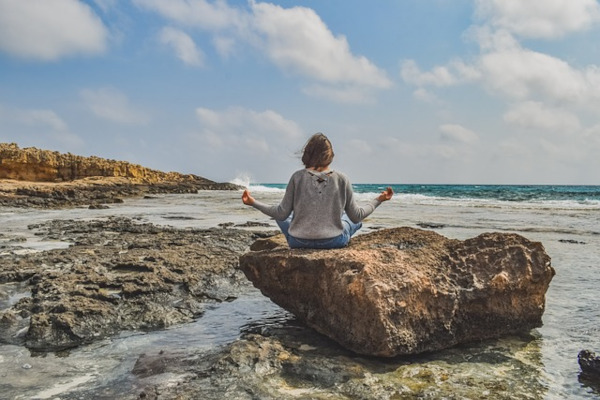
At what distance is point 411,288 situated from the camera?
12.2 ft

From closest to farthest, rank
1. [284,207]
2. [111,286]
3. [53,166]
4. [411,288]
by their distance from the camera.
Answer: [411,288] → [284,207] → [111,286] → [53,166]

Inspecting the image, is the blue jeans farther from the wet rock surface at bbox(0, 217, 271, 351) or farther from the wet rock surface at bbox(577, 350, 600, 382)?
the wet rock surface at bbox(577, 350, 600, 382)

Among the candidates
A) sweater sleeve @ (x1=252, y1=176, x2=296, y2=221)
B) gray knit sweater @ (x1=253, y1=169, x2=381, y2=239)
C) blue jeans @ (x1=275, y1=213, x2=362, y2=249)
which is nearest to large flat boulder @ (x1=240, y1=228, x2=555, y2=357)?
blue jeans @ (x1=275, y1=213, x2=362, y2=249)

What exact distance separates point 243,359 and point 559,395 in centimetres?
209

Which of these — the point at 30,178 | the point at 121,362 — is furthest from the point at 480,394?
the point at 30,178

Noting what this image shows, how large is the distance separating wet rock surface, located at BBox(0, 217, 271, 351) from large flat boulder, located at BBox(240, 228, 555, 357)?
1.14 metres

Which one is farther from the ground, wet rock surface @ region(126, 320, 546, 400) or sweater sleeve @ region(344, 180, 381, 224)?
sweater sleeve @ region(344, 180, 381, 224)

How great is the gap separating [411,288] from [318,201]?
1.21m

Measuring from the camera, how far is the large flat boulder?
361 cm

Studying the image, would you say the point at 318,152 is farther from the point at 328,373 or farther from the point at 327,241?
the point at 328,373

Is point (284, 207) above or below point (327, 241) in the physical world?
above

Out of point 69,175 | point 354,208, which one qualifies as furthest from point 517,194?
point 354,208

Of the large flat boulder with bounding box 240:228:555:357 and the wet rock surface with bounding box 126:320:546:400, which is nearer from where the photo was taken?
the wet rock surface with bounding box 126:320:546:400

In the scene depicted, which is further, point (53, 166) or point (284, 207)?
point (53, 166)
